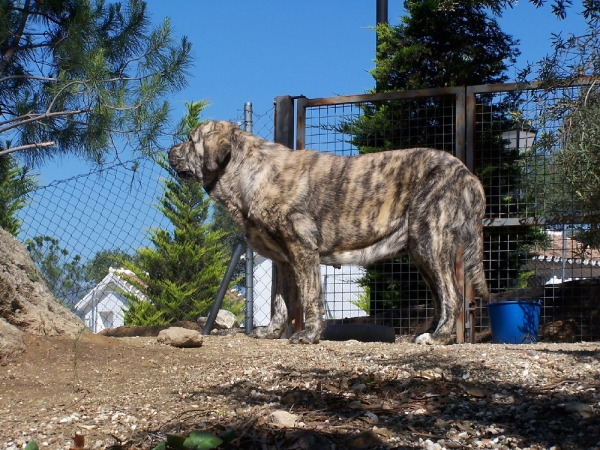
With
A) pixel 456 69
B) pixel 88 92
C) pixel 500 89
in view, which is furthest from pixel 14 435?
pixel 456 69

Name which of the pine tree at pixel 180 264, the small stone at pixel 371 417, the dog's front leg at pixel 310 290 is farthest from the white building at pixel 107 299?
the small stone at pixel 371 417

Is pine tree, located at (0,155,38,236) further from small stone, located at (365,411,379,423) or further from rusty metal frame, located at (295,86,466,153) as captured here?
small stone, located at (365,411,379,423)

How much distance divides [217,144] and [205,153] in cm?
15

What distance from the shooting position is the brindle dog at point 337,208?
6117 millimetres

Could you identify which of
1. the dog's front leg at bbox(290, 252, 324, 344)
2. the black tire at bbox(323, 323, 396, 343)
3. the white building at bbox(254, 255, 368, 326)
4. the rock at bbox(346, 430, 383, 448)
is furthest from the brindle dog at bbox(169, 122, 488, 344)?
the rock at bbox(346, 430, 383, 448)

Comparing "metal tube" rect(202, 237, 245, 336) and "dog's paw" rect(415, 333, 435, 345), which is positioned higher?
"metal tube" rect(202, 237, 245, 336)

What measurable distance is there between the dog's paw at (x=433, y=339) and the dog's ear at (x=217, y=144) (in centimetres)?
223

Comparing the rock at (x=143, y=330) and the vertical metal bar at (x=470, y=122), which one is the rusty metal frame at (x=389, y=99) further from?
the rock at (x=143, y=330)

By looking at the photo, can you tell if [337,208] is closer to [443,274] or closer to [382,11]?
[443,274]

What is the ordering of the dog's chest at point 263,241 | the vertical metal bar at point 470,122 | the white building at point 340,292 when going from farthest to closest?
the white building at point 340,292 → the vertical metal bar at point 470,122 → the dog's chest at point 263,241

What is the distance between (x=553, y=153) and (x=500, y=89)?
1442 millimetres

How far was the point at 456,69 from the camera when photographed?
10.5 meters

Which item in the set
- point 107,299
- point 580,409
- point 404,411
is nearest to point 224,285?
point 404,411

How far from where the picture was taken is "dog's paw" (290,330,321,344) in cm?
566
